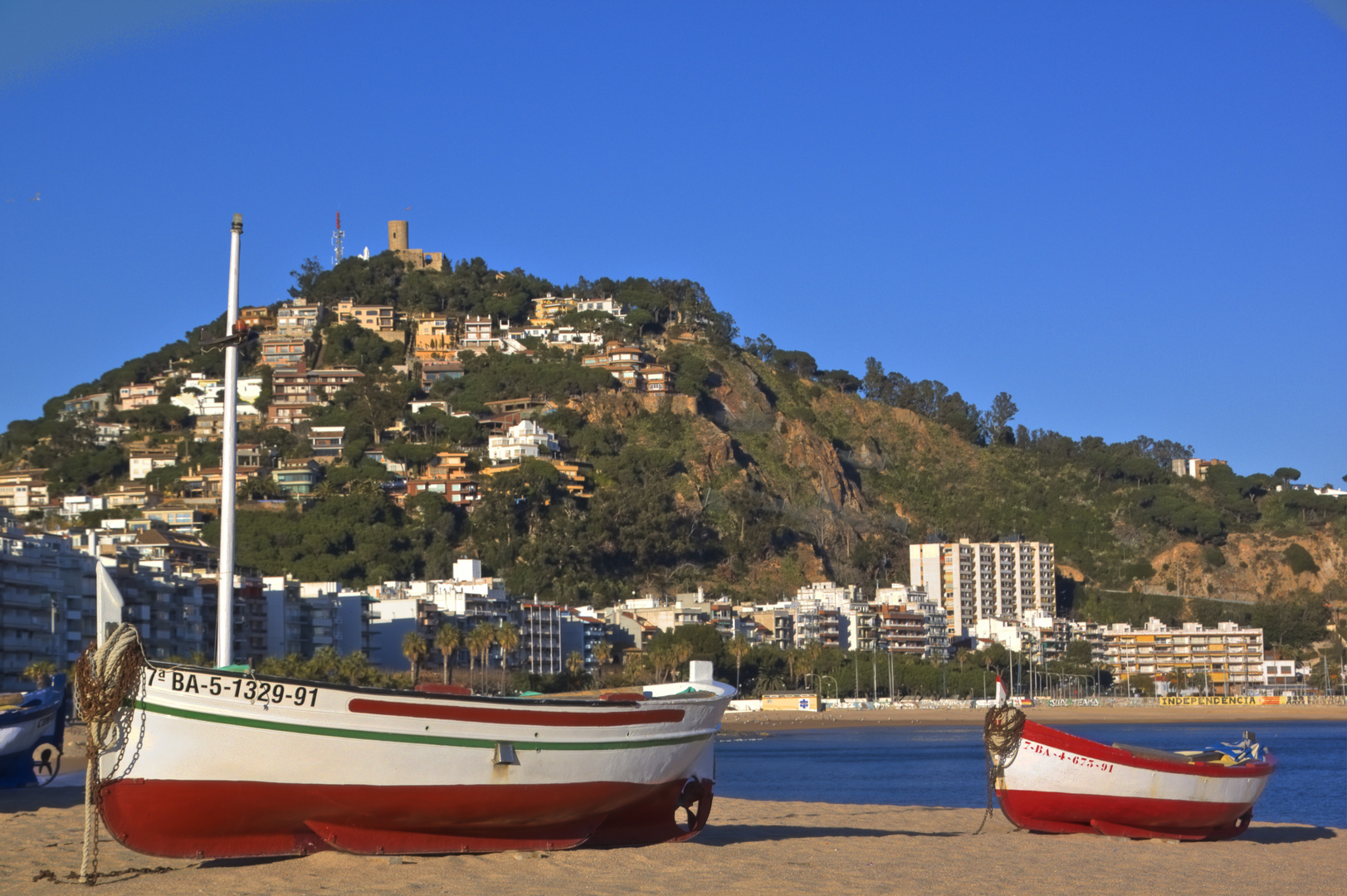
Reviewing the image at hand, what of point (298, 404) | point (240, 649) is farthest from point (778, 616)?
point (298, 404)

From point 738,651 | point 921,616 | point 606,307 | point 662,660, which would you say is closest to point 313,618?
point 662,660

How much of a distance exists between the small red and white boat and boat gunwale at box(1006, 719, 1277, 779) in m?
0.01

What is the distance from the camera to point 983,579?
171125 mm

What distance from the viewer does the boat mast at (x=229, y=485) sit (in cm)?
1591

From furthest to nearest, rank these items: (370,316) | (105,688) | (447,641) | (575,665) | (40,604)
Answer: (370,316) → (575,665) → (447,641) → (40,604) → (105,688)

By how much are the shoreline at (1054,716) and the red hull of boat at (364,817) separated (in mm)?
82681

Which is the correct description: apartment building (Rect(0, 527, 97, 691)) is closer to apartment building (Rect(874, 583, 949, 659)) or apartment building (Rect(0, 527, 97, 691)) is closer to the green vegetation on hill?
the green vegetation on hill

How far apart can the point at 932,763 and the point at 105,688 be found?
5074cm

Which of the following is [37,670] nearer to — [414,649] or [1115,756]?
[414,649]

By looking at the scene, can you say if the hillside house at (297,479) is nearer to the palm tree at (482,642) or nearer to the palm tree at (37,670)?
the palm tree at (482,642)

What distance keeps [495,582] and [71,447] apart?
6540 cm

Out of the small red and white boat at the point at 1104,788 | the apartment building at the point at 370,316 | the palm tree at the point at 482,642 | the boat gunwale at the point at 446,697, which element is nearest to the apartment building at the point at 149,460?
the apartment building at the point at 370,316

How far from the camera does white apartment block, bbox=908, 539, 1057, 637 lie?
170625mm

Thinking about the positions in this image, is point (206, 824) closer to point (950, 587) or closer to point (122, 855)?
point (122, 855)
